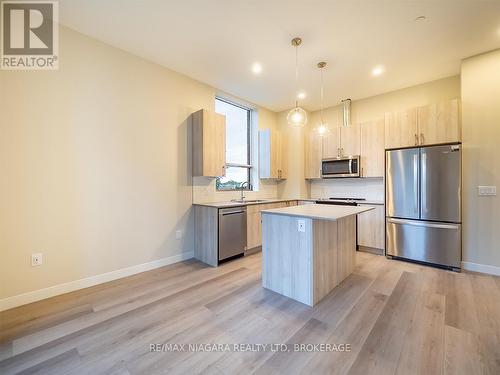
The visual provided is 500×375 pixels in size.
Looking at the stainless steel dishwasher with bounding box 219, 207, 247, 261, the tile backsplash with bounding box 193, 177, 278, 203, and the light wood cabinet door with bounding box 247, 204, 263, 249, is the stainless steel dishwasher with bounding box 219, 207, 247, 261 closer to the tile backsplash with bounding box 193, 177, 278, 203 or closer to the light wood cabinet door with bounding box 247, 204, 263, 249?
the light wood cabinet door with bounding box 247, 204, 263, 249

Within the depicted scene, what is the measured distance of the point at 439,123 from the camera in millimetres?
3404

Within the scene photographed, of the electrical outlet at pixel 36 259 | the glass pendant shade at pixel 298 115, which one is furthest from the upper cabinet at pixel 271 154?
the electrical outlet at pixel 36 259

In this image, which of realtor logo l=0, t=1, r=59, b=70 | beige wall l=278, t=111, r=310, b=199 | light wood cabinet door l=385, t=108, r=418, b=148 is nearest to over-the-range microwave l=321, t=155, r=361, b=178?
beige wall l=278, t=111, r=310, b=199

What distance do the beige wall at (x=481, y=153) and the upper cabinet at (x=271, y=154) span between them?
3.12 metres

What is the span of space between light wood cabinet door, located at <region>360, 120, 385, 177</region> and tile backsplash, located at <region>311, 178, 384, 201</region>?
1.28 feet

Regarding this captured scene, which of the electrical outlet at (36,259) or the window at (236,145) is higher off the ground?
the window at (236,145)

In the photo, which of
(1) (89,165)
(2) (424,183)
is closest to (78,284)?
(1) (89,165)

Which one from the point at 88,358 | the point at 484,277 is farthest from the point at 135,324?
the point at 484,277

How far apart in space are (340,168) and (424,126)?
1.53m

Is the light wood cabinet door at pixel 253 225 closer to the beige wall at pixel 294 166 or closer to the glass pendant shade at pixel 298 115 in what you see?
the beige wall at pixel 294 166

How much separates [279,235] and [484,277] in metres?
2.93

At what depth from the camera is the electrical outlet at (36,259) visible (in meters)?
2.36

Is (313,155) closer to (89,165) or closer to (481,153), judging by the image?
(481,153)

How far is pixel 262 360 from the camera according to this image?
158cm
